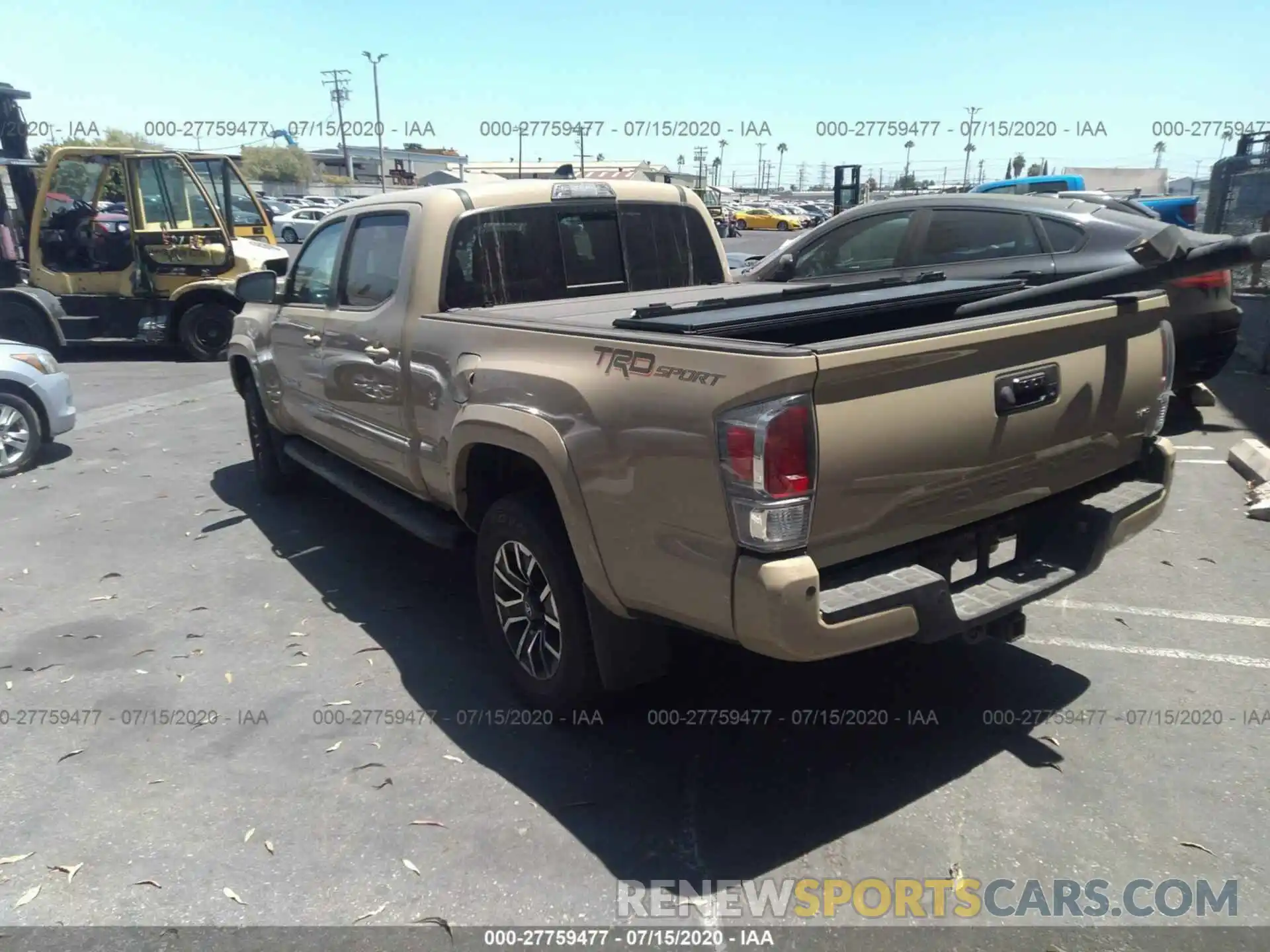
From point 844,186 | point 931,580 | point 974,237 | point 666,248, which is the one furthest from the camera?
point 844,186

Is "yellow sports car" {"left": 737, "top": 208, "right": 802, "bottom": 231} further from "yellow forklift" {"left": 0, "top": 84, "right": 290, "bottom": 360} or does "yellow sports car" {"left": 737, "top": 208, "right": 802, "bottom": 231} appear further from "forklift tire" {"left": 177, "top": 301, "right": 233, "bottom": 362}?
"yellow forklift" {"left": 0, "top": 84, "right": 290, "bottom": 360}

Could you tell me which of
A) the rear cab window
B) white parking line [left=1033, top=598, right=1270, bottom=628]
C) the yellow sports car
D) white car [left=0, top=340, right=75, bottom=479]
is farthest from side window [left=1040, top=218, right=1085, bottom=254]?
the yellow sports car

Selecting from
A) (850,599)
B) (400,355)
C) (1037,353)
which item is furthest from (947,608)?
(400,355)

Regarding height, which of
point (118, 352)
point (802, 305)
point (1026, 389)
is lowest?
point (118, 352)

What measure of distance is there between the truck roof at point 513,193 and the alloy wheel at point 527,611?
1824 mm

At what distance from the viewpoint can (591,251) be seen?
16.6ft

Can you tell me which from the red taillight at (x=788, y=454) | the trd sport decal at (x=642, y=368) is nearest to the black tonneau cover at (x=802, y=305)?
the trd sport decal at (x=642, y=368)

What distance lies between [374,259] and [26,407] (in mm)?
4661

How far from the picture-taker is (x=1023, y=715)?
3.78 meters

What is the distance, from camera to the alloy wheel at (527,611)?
12.1 ft

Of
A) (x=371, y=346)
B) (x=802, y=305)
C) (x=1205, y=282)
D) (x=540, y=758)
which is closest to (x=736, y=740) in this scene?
(x=540, y=758)

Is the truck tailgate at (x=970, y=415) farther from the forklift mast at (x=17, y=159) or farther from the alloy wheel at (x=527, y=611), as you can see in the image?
the forklift mast at (x=17, y=159)

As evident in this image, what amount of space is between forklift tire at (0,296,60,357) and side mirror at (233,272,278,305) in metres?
8.08

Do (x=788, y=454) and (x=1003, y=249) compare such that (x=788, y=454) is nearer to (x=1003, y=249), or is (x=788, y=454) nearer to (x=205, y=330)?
(x=1003, y=249)
